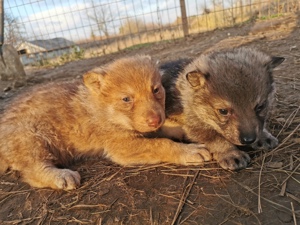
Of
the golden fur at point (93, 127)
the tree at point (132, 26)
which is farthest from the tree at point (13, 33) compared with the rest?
the golden fur at point (93, 127)

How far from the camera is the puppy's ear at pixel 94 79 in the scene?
3.47 meters

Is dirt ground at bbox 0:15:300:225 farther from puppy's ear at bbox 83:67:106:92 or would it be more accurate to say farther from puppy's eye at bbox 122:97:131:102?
puppy's ear at bbox 83:67:106:92

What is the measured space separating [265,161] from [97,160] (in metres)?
1.94

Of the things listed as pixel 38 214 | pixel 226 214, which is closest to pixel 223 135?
pixel 226 214

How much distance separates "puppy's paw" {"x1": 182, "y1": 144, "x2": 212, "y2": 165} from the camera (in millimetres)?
3006

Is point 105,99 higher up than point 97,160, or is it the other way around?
point 105,99

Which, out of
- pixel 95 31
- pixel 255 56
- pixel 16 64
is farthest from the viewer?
pixel 95 31

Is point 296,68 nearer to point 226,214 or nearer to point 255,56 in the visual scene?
point 255,56

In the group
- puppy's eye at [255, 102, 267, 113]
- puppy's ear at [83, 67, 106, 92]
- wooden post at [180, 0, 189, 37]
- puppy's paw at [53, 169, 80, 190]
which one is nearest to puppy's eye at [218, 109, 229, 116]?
puppy's eye at [255, 102, 267, 113]

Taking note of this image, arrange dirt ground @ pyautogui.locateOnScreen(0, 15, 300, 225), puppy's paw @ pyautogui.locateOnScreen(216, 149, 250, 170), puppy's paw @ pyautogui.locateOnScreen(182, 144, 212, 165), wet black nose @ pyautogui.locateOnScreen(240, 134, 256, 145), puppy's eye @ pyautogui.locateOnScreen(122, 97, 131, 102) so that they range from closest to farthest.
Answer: dirt ground @ pyautogui.locateOnScreen(0, 15, 300, 225)
wet black nose @ pyautogui.locateOnScreen(240, 134, 256, 145)
puppy's paw @ pyautogui.locateOnScreen(216, 149, 250, 170)
puppy's paw @ pyautogui.locateOnScreen(182, 144, 212, 165)
puppy's eye @ pyautogui.locateOnScreen(122, 97, 131, 102)

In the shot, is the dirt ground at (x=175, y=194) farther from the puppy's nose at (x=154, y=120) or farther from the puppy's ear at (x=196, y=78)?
the puppy's ear at (x=196, y=78)

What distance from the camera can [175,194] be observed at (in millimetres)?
2607

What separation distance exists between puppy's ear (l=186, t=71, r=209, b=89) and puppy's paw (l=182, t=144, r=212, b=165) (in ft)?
2.23

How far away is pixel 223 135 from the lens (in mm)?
2984
